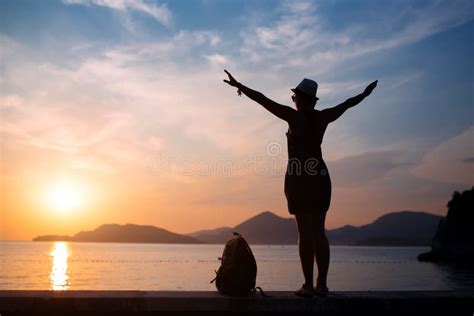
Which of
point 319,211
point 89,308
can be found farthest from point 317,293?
point 89,308

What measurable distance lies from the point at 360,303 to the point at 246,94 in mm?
2440

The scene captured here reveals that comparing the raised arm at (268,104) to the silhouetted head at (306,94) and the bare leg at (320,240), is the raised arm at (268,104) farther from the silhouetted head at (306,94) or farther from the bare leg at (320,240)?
the bare leg at (320,240)

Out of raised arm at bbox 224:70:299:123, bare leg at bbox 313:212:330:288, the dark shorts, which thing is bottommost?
bare leg at bbox 313:212:330:288

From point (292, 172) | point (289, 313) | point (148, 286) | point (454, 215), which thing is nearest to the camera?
point (289, 313)

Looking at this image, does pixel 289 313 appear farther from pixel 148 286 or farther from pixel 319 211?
pixel 148 286

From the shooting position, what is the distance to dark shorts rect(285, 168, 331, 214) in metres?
5.56

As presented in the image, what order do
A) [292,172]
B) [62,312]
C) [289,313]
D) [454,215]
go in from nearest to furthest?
[62,312] → [289,313] → [292,172] → [454,215]

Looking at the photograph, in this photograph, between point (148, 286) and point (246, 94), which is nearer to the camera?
point (246, 94)

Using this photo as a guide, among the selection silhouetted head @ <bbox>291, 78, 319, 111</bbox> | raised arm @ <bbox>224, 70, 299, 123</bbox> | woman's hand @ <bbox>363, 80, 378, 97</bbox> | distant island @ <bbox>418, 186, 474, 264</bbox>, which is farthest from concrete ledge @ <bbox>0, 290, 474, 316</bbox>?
distant island @ <bbox>418, 186, 474, 264</bbox>

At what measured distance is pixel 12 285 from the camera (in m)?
54.4

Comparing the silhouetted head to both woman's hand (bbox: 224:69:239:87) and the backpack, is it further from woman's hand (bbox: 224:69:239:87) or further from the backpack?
the backpack

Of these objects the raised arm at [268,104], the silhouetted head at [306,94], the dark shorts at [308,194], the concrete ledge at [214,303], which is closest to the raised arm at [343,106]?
the silhouetted head at [306,94]

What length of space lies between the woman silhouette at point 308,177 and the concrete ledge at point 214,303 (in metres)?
0.56

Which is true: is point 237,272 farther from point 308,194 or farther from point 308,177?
point 308,177
